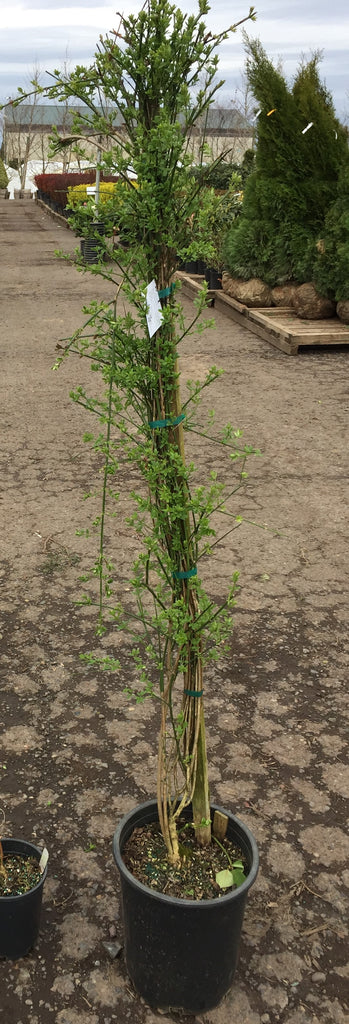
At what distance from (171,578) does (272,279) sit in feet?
26.5

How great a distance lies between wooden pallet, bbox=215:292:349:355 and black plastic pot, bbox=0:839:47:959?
7.01 metres

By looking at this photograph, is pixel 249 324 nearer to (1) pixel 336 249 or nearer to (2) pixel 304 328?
(2) pixel 304 328

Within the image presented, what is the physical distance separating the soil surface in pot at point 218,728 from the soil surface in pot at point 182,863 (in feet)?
0.94

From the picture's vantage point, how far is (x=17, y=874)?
7.26 feet

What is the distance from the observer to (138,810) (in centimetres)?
222

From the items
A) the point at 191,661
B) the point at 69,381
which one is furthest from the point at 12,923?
the point at 69,381

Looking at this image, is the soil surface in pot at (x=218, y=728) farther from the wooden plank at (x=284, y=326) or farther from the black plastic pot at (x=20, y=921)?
the wooden plank at (x=284, y=326)

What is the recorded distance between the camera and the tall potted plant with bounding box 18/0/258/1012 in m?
1.69

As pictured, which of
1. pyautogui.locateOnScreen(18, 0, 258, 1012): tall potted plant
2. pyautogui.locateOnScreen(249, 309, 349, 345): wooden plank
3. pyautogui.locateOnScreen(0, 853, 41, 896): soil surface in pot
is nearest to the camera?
pyautogui.locateOnScreen(18, 0, 258, 1012): tall potted plant

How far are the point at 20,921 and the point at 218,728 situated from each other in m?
1.18

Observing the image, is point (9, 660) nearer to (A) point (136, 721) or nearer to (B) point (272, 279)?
(A) point (136, 721)

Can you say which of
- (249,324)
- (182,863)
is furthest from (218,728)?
(249,324)

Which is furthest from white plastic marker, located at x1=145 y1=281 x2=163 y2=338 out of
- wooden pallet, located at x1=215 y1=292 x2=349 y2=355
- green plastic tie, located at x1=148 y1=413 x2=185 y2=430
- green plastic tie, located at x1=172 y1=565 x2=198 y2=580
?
Result: wooden pallet, located at x1=215 y1=292 x2=349 y2=355

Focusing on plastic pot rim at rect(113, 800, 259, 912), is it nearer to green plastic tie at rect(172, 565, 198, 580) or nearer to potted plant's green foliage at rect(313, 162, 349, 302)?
green plastic tie at rect(172, 565, 198, 580)
